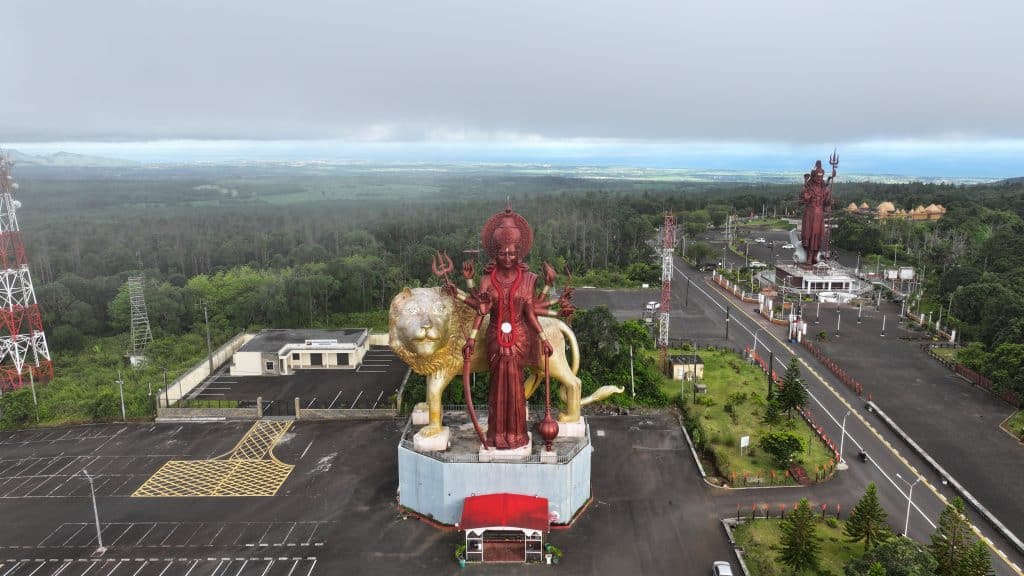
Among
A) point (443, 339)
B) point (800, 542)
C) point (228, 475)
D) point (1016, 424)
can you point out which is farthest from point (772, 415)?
point (228, 475)

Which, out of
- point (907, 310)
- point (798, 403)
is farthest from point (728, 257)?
point (798, 403)

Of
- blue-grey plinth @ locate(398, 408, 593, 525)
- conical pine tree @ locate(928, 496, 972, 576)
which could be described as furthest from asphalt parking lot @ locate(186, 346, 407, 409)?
conical pine tree @ locate(928, 496, 972, 576)

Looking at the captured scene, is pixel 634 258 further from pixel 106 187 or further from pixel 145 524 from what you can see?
pixel 106 187

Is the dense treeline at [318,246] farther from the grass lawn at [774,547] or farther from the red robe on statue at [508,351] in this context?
the red robe on statue at [508,351]

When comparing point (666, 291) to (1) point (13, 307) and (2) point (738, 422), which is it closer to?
(2) point (738, 422)

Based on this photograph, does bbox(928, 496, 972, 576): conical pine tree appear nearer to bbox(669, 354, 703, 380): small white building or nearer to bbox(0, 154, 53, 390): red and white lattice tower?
bbox(669, 354, 703, 380): small white building

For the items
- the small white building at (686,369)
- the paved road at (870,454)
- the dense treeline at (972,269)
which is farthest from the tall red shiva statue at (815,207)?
the small white building at (686,369)
